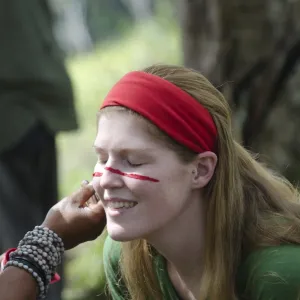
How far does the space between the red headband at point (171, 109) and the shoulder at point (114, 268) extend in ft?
1.88

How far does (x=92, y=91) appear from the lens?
9.09 meters

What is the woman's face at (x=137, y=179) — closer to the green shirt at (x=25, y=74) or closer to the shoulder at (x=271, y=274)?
the shoulder at (x=271, y=274)

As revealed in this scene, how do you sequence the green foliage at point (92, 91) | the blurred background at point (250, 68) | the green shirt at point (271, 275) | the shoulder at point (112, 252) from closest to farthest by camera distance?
the green shirt at point (271, 275) → the shoulder at point (112, 252) → the blurred background at point (250, 68) → the green foliage at point (92, 91)

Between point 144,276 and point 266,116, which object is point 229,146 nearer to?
point 144,276

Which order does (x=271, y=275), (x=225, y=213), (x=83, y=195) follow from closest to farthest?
(x=271, y=275), (x=225, y=213), (x=83, y=195)

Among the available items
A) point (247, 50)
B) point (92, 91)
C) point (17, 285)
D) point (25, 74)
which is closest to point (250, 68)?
point (247, 50)

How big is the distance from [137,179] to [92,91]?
678 centimetres

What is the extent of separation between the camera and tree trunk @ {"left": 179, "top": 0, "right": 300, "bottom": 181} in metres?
4.62

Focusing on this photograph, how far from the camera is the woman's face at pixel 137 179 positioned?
237 centimetres

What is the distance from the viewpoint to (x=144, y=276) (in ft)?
8.96

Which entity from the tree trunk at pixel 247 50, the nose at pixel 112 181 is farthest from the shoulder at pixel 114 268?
the tree trunk at pixel 247 50

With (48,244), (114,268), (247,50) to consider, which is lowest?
(114,268)

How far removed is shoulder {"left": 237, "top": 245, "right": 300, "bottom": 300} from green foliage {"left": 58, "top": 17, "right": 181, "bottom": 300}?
9.24ft

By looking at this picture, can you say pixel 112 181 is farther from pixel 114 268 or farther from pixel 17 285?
pixel 114 268
